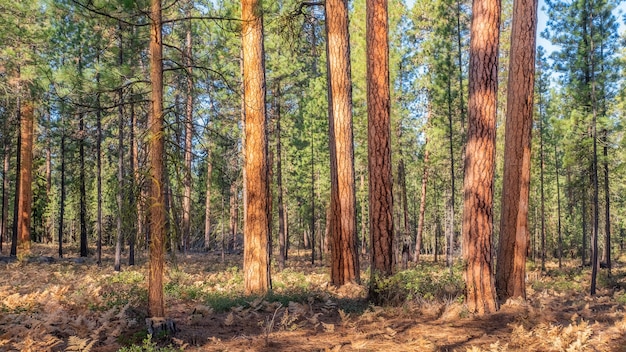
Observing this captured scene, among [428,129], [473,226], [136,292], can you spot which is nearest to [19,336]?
[136,292]

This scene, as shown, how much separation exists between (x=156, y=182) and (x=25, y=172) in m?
19.7

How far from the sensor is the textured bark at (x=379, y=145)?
820 centimetres

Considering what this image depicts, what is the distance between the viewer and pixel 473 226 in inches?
269

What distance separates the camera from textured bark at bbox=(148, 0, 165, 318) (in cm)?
547

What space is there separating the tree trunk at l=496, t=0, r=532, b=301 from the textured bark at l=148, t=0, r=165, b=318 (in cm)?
588

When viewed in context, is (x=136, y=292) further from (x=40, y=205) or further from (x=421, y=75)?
(x=40, y=205)

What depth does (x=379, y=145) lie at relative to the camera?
8.34m

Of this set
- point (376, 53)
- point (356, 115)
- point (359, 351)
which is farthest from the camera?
point (356, 115)

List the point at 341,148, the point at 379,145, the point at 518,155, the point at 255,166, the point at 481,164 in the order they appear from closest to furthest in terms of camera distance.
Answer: the point at 481,164, the point at 518,155, the point at 379,145, the point at 255,166, the point at 341,148

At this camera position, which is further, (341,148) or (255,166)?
(341,148)

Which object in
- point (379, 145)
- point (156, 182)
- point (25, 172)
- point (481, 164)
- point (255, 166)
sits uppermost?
point (25, 172)

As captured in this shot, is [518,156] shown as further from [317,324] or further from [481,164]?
[317,324]

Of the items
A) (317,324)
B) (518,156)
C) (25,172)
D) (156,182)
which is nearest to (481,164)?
(518,156)

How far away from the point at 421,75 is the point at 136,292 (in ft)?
67.6
